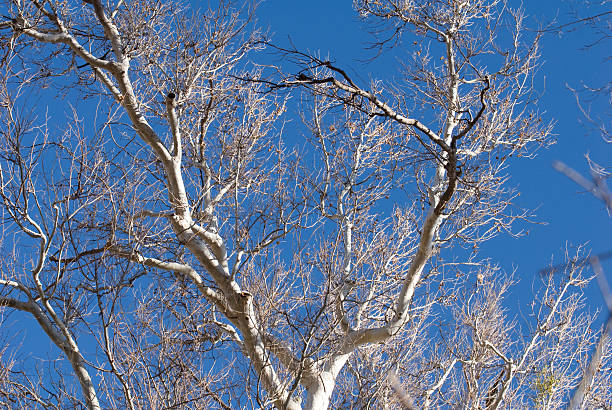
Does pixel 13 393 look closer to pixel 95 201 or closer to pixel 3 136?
pixel 95 201

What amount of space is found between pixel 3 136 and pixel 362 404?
4663mm

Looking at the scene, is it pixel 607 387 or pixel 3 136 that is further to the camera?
pixel 607 387

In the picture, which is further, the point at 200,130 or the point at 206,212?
the point at 200,130

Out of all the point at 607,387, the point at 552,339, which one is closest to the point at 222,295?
the point at 552,339

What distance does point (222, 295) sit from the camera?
764 centimetres

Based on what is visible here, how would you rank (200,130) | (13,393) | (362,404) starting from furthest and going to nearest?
(200,130) → (362,404) → (13,393)

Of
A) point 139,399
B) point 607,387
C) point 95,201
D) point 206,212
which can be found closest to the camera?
point 139,399

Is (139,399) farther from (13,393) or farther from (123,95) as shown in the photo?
(123,95)

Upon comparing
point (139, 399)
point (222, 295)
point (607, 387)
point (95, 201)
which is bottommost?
point (607, 387)

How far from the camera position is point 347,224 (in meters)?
9.66

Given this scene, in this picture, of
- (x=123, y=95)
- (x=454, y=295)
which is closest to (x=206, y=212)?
(x=123, y=95)

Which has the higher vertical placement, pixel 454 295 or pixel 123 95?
pixel 123 95

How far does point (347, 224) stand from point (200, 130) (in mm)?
2482

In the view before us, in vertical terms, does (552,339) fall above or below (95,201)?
below
